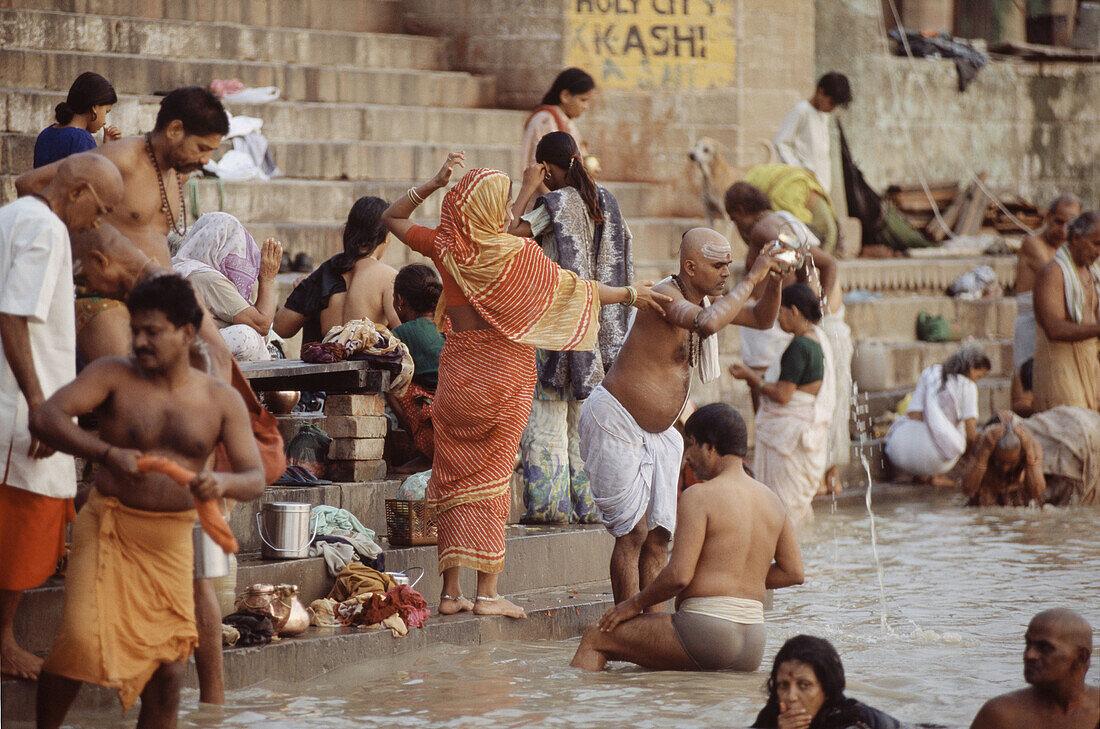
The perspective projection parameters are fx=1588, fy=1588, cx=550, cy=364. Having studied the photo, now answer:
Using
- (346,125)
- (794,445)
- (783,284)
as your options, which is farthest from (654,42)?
(794,445)

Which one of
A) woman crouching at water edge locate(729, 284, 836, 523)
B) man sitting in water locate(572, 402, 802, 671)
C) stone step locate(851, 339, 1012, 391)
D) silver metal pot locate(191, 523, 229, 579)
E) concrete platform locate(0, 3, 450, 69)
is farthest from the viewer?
stone step locate(851, 339, 1012, 391)

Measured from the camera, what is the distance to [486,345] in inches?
262

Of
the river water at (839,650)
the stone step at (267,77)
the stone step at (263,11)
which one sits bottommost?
the river water at (839,650)

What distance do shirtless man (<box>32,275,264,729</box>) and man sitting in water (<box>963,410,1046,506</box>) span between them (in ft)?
24.7

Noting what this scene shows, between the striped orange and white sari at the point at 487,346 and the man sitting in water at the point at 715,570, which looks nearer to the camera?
the man sitting in water at the point at 715,570

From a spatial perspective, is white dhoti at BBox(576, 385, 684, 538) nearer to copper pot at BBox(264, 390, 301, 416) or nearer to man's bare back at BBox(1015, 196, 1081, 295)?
copper pot at BBox(264, 390, 301, 416)

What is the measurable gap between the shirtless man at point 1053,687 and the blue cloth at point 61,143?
555 centimetres

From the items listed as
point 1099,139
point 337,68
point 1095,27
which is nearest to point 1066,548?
point 337,68

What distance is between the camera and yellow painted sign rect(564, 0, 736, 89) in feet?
45.7

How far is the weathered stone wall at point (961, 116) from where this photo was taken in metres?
18.3

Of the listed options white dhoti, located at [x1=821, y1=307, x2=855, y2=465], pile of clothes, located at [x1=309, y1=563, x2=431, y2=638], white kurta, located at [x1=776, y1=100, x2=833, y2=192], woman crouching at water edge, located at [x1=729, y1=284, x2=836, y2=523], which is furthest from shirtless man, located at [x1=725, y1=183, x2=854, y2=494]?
pile of clothes, located at [x1=309, y1=563, x2=431, y2=638]

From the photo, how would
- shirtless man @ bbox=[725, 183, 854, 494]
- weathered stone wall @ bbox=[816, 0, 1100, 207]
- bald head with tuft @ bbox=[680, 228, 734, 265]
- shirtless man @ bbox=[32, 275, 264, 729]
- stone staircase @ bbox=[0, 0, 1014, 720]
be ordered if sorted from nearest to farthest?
shirtless man @ bbox=[32, 275, 264, 729], bald head with tuft @ bbox=[680, 228, 734, 265], shirtless man @ bbox=[725, 183, 854, 494], stone staircase @ bbox=[0, 0, 1014, 720], weathered stone wall @ bbox=[816, 0, 1100, 207]

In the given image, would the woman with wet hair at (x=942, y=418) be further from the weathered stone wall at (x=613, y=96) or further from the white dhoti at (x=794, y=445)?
the weathered stone wall at (x=613, y=96)

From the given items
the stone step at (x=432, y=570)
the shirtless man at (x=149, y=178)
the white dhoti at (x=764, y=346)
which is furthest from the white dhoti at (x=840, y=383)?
the shirtless man at (x=149, y=178)
